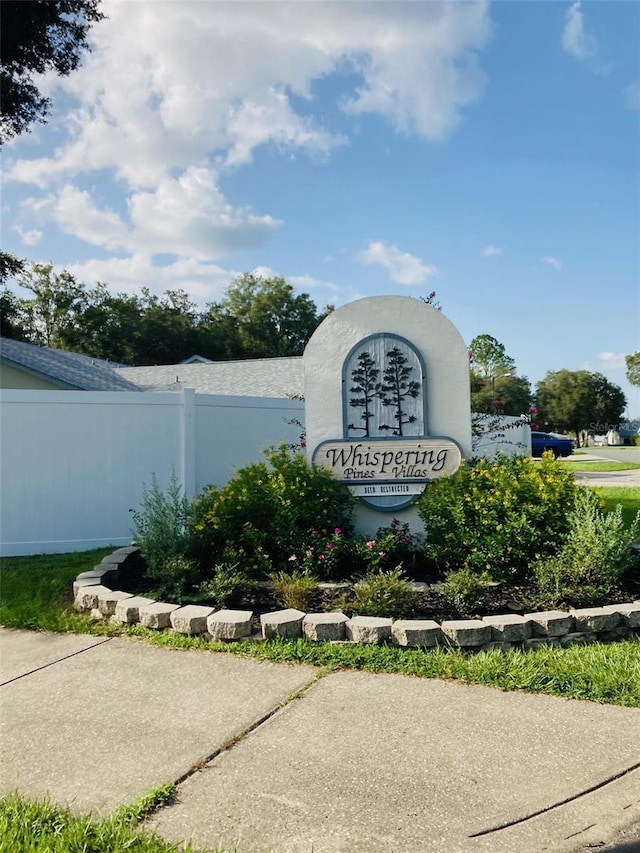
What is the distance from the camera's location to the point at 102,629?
15.5 ft

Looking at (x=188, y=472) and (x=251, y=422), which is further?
(x=251, y=422)

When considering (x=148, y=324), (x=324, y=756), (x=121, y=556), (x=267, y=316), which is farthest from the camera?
(x=267, y=316)

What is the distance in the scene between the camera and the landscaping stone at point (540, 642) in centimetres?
415

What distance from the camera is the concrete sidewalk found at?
2.32m

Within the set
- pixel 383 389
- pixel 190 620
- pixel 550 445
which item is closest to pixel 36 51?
pixel 383 389

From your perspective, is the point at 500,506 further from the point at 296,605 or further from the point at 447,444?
the point at 296,605

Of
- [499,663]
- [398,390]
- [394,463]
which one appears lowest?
[499,663]

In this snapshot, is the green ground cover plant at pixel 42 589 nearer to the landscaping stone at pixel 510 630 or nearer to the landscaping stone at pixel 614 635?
the landscaping stone at pixel 510 630

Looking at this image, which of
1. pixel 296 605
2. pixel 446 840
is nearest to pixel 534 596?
pixel 296 605

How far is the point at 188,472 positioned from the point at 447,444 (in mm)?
3655

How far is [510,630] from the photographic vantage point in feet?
13.5

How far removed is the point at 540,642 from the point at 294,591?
182 cm

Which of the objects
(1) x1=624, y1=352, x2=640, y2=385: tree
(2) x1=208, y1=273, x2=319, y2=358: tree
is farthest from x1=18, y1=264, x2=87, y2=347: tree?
(1) x1=624, y1=352, x2=640, y2=385: tree

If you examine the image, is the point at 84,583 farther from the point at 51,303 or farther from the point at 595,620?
the point at 51,303
